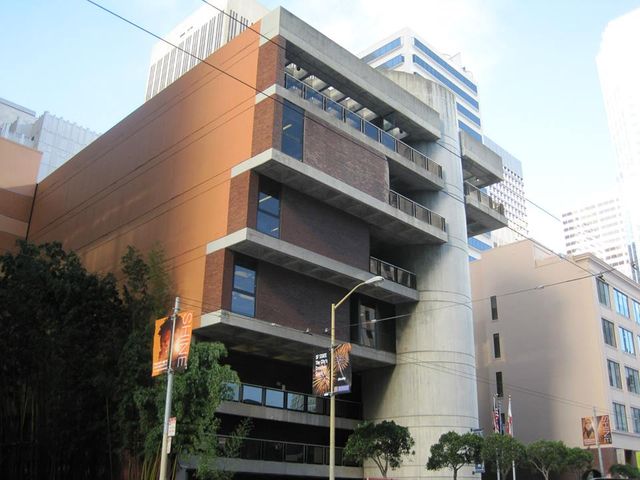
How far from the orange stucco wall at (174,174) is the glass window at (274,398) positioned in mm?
6773

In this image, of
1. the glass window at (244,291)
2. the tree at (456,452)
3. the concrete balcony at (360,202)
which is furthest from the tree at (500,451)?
the glass window at (244,291)

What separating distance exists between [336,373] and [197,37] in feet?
527

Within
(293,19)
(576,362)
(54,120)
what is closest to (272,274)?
(293,19)

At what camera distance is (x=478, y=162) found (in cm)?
4847

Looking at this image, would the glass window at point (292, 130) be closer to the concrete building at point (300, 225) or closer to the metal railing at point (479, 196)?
the concrete building at point (300, 225)

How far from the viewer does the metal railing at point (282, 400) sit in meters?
33.9

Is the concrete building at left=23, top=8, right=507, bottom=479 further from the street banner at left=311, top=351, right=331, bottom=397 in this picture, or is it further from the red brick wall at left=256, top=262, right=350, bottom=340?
the street banner at left=311, top=351, right=331, bottom=397

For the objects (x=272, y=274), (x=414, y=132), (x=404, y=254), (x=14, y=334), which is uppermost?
(x=414, y=132)

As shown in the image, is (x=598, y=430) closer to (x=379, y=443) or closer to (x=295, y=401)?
(x=379, y=443)

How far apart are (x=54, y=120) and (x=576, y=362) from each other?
315 feet

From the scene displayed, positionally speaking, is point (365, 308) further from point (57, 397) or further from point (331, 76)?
point (57, 397)

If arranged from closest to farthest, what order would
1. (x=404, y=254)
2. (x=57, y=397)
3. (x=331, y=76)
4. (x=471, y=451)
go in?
(x=57, y=397) < (x=471, y=451) < (x=331, y=76) < (x=404, y=254)

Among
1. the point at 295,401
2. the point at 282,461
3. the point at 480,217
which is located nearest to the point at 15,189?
the point at 295,401

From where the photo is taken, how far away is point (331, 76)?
126ft
